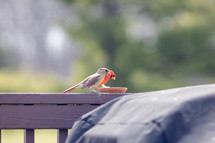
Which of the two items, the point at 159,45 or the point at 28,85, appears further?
the point at 159,45

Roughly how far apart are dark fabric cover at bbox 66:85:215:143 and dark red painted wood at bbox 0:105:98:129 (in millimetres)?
501

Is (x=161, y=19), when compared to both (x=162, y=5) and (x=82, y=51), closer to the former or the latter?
(x=162, y=5)

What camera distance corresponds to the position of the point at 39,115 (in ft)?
6.61

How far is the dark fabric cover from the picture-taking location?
119 centimetres

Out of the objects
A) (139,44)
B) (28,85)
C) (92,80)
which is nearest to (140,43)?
A: (139,44)

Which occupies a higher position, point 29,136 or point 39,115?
point 39,115

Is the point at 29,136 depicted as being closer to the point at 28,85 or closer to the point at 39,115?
the point at 39,115

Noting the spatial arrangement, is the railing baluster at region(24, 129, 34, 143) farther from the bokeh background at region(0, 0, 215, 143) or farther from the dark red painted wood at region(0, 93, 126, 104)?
the bokeh background at region(0, 0, 215, 143)

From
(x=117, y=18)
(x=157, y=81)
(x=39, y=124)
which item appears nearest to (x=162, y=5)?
(x=117, y=18)

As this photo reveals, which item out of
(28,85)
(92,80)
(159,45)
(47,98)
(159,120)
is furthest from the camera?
(159,45)

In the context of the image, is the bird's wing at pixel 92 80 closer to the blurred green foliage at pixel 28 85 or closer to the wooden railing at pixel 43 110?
the wooden railing at pixel 43 110

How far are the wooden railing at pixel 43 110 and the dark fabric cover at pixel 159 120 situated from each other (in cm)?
50

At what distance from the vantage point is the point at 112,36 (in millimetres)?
16844

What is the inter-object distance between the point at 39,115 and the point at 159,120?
36.7 inches
